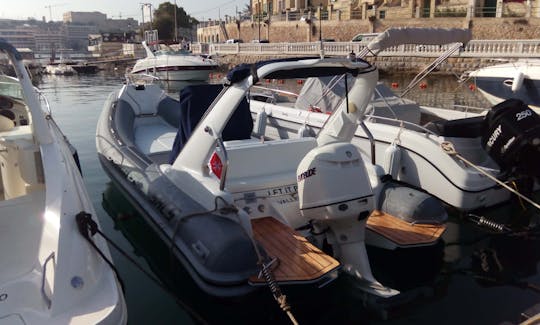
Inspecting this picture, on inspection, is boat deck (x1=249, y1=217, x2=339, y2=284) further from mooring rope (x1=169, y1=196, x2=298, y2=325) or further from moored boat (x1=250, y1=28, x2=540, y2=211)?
moored boat (x1=250, y1=28, x2=540, y2=211)

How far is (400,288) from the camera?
14.4 ft

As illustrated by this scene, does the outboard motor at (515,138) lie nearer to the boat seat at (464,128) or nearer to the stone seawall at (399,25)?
the boat seat at (464,128)

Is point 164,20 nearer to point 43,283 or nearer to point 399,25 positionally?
point 399,25

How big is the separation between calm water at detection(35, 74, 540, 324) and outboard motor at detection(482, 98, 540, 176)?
912 mm

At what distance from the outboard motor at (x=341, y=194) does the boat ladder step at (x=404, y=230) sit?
64 cm

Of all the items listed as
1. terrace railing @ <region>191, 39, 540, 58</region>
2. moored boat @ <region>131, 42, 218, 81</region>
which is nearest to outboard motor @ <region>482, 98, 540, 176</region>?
terrace railing @ <region>191, 39, 540, 58</region>

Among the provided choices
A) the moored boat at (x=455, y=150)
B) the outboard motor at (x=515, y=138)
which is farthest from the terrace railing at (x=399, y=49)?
the outboard motor at (x=515, y=138)

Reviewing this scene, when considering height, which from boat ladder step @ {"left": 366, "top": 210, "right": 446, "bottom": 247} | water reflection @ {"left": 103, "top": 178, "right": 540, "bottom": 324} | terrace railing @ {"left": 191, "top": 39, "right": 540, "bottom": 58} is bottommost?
water reflection @ {"left": 103, "top": 178, "right": 540, "bottom": 324}

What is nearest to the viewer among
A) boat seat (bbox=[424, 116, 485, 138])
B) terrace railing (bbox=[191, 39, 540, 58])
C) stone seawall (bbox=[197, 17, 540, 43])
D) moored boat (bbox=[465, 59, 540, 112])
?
boat seat (bbox=[424, 116, 485, 138])

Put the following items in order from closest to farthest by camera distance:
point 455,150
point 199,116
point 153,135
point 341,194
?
point 341,194, point 199,116, point 455,150, point 153,135

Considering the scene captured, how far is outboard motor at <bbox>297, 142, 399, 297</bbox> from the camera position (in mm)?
3785

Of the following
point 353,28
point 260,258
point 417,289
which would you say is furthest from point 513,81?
point 353,28

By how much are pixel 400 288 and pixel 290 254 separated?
1257 mm

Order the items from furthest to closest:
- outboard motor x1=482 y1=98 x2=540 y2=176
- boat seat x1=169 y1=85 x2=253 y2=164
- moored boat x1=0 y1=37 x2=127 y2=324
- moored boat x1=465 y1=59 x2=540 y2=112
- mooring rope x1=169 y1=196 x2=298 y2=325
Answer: moored boat x1=465 y1=59 x2=540 y2=112, boat seat x1=169 y1=85 x2=253 y2=164, outboard motor x1=482 y1=98 x2=540 y2=176, mooring rope x1=169 y1=196 x2=298 y2=325, moored boat x1=0 y1=37 x2=127 y2=324
